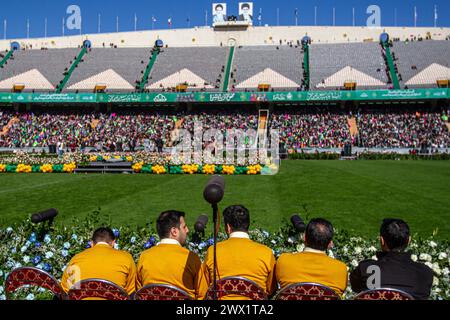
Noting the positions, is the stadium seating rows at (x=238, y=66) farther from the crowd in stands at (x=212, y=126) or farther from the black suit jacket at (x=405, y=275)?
the black suit jacket at (x=405, y=275)

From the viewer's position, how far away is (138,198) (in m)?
13.9

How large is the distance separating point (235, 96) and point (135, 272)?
45.6 metres

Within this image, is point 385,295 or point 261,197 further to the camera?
point 261,197

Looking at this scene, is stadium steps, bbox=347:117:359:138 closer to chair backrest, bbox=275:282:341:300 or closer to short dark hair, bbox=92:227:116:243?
short dark hair, bbox=92:227:116:243

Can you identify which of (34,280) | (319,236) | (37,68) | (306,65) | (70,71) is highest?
(306,65)

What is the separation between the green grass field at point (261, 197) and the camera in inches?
420

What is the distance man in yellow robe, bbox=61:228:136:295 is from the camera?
4125 millimetres

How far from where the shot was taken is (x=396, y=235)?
4422 mm

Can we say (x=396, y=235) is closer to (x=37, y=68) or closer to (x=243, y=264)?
(x=243, y=264)

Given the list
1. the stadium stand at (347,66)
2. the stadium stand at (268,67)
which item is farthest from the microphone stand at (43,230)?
the stadium stand at (347,66)

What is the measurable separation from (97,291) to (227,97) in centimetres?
4633

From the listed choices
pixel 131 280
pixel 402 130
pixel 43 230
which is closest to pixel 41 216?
pixel 43 230
